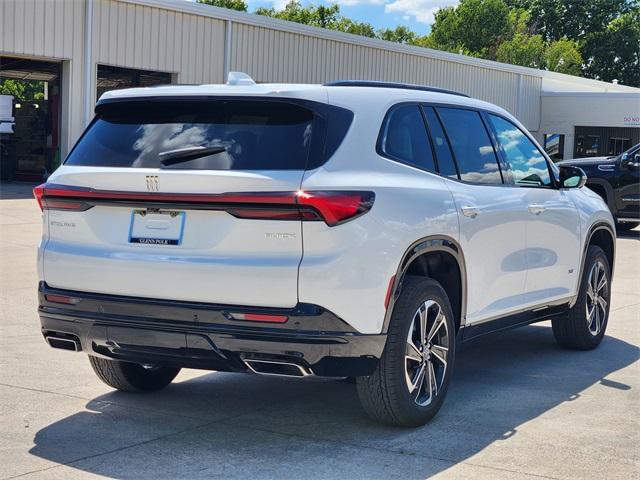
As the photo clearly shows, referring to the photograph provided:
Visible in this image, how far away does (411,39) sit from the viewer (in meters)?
102

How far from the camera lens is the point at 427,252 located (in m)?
5.55

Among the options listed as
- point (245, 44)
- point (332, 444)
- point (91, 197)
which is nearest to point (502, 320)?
point (332, 444)

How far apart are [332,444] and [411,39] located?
328 ft

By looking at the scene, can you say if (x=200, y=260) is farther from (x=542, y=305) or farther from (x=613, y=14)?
(x=613, y=14)

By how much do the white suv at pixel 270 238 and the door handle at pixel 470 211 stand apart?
0.01m

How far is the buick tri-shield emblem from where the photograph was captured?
5051mm

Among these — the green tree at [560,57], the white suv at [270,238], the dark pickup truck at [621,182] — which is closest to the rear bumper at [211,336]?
the white suv at [270,238]

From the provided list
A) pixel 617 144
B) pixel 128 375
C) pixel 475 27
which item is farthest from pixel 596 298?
pixel 475 27

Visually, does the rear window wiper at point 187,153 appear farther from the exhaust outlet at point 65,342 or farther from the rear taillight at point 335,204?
the exhaust outlet at point 65,342

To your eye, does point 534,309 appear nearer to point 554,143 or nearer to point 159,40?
point 159,40

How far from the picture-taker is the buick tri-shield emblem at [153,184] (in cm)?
505

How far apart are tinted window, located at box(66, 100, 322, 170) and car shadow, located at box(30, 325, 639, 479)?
1.42 metres

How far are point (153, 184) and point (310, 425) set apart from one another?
1.62m

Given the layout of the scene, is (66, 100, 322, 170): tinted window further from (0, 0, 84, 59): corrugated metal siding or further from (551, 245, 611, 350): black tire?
(0, 0, 84, 59): corrugated metal siding
